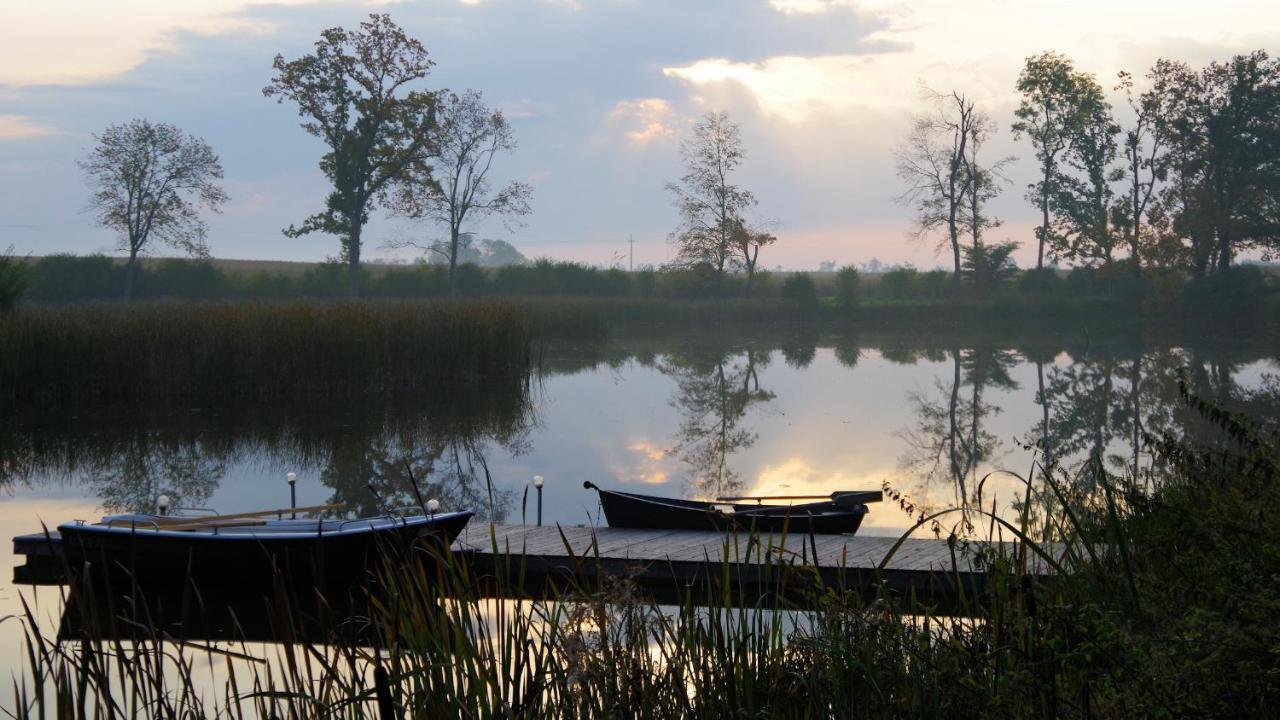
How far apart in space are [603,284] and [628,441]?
97.4 feet

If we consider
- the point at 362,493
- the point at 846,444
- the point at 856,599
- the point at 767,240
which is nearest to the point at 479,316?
the point at 846,444

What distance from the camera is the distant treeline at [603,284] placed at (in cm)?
3723

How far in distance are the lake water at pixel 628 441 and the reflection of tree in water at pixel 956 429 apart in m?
0.05

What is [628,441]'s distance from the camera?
15562mm

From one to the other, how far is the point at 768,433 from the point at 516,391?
224 inches

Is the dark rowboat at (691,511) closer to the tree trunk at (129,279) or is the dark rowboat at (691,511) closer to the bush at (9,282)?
the bush at (9,282)

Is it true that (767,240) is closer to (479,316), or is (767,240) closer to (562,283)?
(562,283)

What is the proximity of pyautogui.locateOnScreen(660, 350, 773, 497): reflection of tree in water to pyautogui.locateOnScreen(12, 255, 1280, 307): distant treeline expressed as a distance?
45.4 feet

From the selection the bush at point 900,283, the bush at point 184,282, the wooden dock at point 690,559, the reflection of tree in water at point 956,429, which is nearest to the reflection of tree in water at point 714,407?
the reflection of tree in water at point 956,429

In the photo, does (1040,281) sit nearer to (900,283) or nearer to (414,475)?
(900,283)

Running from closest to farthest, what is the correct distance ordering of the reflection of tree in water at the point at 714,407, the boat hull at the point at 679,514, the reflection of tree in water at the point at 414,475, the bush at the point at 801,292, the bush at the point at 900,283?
the boat hull at the point at 679,514, the reflection of tree in water at the point at 414,475, the reflection of tree in water at the point at 714,407, the bush at the point at 801,292, the bush at the point at 900,283

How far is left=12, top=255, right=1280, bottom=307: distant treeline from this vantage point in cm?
3723

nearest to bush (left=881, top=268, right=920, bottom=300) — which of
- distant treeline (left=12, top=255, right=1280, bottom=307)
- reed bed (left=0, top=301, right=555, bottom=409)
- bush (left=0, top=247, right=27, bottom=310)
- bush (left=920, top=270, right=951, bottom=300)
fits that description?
distant treeline (left=12, top=255, right=1280, bottom=307)

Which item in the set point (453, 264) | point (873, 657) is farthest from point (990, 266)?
point (873, 657)
